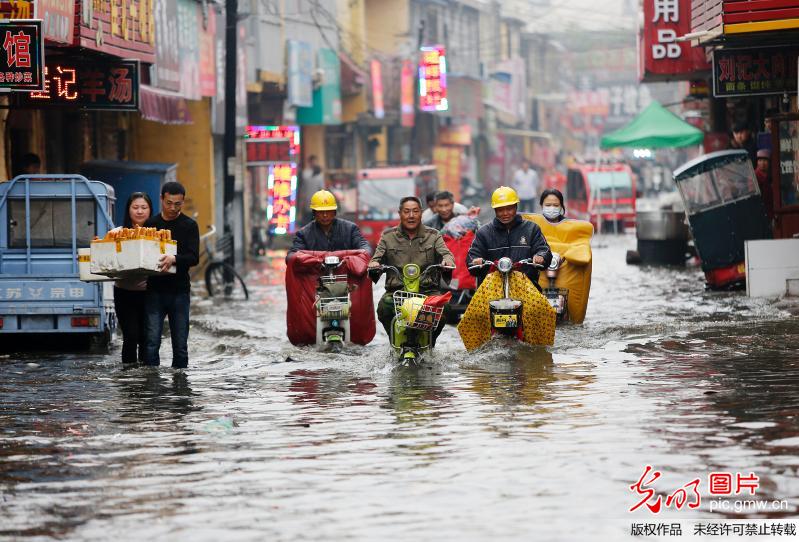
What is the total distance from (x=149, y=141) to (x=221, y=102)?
99.6 inches

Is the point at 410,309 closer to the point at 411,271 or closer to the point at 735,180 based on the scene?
the point at 411,271

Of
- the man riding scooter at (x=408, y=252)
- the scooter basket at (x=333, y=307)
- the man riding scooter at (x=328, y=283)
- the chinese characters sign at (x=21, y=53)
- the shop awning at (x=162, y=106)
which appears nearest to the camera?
the man riding scooter at (x=408, y=252)

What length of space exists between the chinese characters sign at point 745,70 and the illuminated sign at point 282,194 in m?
15.3

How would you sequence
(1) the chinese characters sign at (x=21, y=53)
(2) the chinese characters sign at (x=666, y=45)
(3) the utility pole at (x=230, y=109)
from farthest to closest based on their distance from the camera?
1. (2) the chinese characters sign at (x=666, y=45)
2. (3) the utility pole at (x=230, y=109)
3. (1) the chinese characters sign at (x=21, y=53)

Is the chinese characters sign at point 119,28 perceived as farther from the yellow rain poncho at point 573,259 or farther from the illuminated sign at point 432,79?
the illuminated sign at point 432,79

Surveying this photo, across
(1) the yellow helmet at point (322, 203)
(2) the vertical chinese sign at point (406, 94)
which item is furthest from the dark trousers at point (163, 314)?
(2) the vertical chinese sign at point (406, 94)

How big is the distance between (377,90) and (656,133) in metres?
18.1

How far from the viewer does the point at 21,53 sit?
16.0 m

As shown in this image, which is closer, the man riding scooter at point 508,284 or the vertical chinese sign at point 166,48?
the man riding scooter at point 508,284

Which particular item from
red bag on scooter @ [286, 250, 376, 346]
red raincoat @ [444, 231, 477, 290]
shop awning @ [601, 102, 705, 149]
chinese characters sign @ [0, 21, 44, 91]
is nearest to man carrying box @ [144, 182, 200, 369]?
red bag on scooter @ [286, 250, 376, 346]

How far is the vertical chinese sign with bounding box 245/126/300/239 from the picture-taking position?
31.0 metres

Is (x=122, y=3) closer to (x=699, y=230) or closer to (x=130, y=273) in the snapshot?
(x=699, y=230)

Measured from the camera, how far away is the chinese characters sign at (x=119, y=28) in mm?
19797

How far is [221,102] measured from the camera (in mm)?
33719
